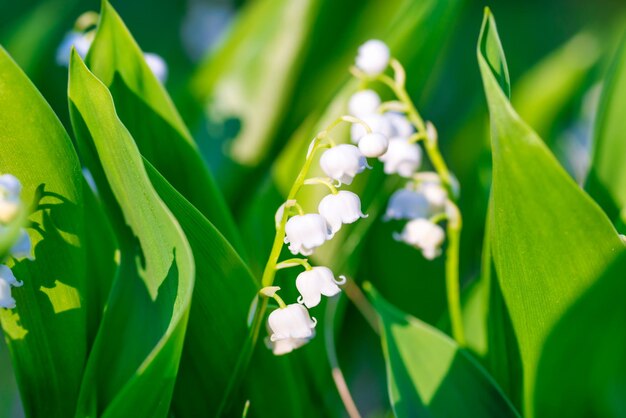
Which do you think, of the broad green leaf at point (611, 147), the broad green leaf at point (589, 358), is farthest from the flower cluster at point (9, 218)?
the broad green leaf at point (611, 147)

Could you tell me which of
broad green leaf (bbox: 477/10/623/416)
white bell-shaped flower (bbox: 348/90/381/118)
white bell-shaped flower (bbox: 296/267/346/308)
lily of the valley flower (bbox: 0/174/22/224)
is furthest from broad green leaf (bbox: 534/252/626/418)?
lily of the valley flower (bbox: 0/174/22/224)

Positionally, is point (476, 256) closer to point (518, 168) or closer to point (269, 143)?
point (269, 143)

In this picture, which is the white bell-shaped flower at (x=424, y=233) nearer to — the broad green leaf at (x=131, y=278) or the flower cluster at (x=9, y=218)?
the broad green leaf at (x=131, y=278)

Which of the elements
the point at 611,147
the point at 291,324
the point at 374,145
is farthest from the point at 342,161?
the point at 611,147

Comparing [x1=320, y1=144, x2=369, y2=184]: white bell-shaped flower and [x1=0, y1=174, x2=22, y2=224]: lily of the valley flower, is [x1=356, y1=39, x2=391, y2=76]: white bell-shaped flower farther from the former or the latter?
[x1=0, y1=174, x2=22, y2=224]: lily of the valley flower

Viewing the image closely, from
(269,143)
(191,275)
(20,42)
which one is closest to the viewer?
(191,275)

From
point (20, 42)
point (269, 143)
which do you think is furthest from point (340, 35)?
point (20, 42)
